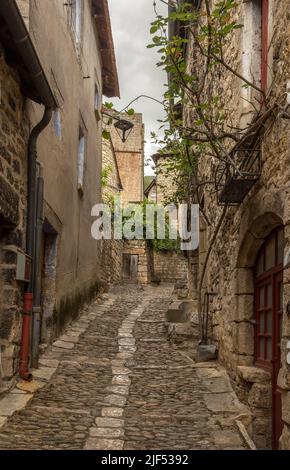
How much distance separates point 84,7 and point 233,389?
7.40 m

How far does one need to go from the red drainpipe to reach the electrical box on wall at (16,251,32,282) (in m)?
0.21

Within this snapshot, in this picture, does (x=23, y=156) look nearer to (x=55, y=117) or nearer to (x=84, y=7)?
(x=55, y=117)

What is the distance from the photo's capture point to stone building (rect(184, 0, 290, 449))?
13.9 ft

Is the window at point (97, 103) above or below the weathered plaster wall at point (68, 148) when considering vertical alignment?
above

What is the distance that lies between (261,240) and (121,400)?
2.07 meters

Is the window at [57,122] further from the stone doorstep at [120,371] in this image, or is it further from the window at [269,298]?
the window at [269,298]

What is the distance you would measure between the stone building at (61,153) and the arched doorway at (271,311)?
2.32 meters

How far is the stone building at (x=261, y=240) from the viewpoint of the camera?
4.23 metres

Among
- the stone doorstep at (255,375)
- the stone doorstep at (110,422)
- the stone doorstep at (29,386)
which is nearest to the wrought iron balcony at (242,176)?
the stone doorstep at (255,375)

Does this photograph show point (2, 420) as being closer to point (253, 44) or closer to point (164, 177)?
point (253, 44)

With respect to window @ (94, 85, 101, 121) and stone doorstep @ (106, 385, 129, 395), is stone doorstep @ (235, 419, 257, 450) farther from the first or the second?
window @ (94, 85, 101, 121)

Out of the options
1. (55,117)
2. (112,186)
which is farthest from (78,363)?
(112,186)

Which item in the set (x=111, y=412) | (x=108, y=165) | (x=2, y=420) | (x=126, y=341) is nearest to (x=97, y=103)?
(x=108, y=165)

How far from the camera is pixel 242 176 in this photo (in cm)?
494
